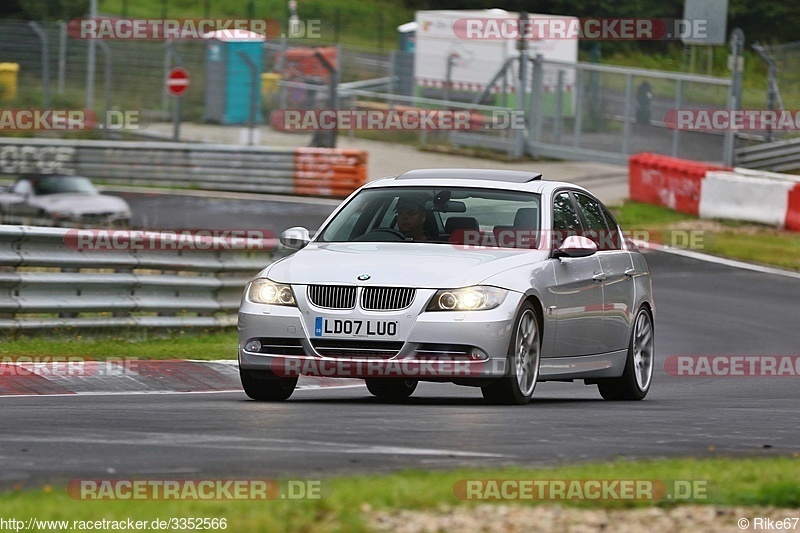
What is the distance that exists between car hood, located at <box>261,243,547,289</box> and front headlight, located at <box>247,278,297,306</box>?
1.8 inches

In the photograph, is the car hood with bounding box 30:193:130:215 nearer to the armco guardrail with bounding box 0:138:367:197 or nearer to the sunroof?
the armco guardrail with bounding box 0:138:367:197

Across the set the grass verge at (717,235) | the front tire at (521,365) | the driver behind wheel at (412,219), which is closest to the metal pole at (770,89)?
the grass verge at (717,235)

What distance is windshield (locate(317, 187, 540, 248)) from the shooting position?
35.0ft

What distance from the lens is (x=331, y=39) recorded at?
64.1 metres

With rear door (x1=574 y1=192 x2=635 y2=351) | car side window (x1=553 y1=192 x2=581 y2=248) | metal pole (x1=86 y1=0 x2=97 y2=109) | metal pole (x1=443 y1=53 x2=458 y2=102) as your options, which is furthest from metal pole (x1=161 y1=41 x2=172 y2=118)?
car side window (x1=553 y1=192 x2=581 y2=248)

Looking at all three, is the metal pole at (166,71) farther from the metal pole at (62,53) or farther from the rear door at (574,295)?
the rear door at (574,295)

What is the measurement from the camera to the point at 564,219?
11203 mm

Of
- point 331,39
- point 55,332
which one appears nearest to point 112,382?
point 55,332

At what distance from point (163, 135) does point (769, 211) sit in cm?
1767

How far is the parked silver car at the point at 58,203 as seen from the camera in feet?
88.7

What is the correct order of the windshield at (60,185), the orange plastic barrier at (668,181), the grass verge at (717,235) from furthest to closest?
the orange plastic barrier at (668,181) < the windshield at (60,185) < the grass verge at (717,235)

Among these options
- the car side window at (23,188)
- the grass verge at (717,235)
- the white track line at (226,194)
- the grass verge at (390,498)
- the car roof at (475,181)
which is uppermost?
the car roof at (475,181)

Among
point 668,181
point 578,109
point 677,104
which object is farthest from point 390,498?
point 578,109

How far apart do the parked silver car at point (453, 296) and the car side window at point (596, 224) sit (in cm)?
Result: 2
